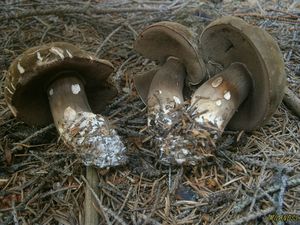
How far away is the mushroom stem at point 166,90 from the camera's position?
202 centimetres

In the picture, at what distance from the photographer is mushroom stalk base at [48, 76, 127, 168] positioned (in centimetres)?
187

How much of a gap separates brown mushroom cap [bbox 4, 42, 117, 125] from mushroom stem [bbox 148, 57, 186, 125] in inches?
10.7

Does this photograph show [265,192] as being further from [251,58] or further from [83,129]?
[83,129]

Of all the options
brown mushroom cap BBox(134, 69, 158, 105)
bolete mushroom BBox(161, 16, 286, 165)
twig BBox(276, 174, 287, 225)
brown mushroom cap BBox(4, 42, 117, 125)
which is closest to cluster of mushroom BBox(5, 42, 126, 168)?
brown mushroom cap BBox(4, 42, 117, 125)

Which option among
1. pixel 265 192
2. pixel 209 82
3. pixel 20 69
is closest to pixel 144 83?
pixel 209 82

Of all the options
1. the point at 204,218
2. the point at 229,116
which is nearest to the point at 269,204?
the point at 204,218

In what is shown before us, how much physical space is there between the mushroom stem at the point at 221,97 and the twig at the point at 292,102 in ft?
1.09

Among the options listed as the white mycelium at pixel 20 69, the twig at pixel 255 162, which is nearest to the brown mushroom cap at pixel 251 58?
the twig at pixel 255 162

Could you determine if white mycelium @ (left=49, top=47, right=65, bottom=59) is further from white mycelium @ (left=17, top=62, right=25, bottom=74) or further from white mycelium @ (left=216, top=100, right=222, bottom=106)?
white mycelium @ (left=216, top=100, right=222, bottom=106)

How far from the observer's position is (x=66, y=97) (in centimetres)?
201

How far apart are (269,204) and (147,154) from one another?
2.07ft

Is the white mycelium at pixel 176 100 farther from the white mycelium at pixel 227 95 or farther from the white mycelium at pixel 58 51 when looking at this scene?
the white mycelium at pixel 58 51

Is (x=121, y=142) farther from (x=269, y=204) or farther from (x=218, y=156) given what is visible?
(x=269, y=204)

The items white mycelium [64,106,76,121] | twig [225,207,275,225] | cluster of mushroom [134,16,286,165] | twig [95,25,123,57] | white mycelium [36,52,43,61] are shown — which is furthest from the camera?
twig [95,25,123,57]
